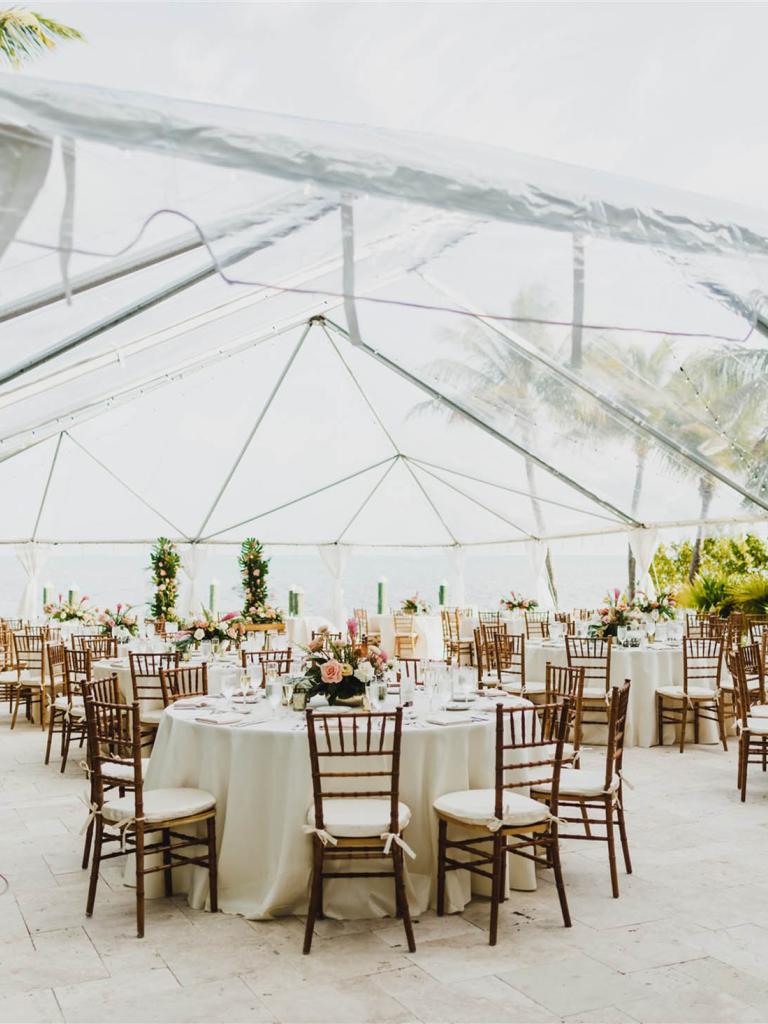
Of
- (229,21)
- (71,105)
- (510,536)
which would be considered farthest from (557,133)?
(71,105)

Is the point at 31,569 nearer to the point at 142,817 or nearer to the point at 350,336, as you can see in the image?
the point at 142,817

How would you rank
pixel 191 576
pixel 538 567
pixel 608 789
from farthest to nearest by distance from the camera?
pixel 538 567 → pixel 191 576 → pixel 608 789

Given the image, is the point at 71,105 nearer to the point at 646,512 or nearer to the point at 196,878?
the point at 196,878

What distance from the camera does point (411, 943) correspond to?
392 centimetres

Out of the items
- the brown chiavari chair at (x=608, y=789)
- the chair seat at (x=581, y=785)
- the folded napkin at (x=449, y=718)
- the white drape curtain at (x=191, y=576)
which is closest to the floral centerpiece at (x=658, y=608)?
the brown chiavari chair at (x=608, y=789)

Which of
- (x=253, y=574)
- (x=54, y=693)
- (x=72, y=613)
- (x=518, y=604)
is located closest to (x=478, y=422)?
(x=518, y=604)

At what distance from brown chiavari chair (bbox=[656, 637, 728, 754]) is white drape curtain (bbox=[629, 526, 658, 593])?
246 inches

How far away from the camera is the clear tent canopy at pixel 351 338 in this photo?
2389 millimetres

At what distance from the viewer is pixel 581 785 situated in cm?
473

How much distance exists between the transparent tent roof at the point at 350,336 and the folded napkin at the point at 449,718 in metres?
1.95

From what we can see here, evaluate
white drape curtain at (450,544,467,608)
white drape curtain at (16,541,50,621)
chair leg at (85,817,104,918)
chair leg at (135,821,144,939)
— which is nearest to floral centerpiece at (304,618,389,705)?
chair leg at (135,821,144,939)

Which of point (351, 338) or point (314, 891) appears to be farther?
point (314, 891)

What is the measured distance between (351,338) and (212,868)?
110 inches

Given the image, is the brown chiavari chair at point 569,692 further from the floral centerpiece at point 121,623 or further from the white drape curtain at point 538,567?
the white drape curtain at point 538,567
